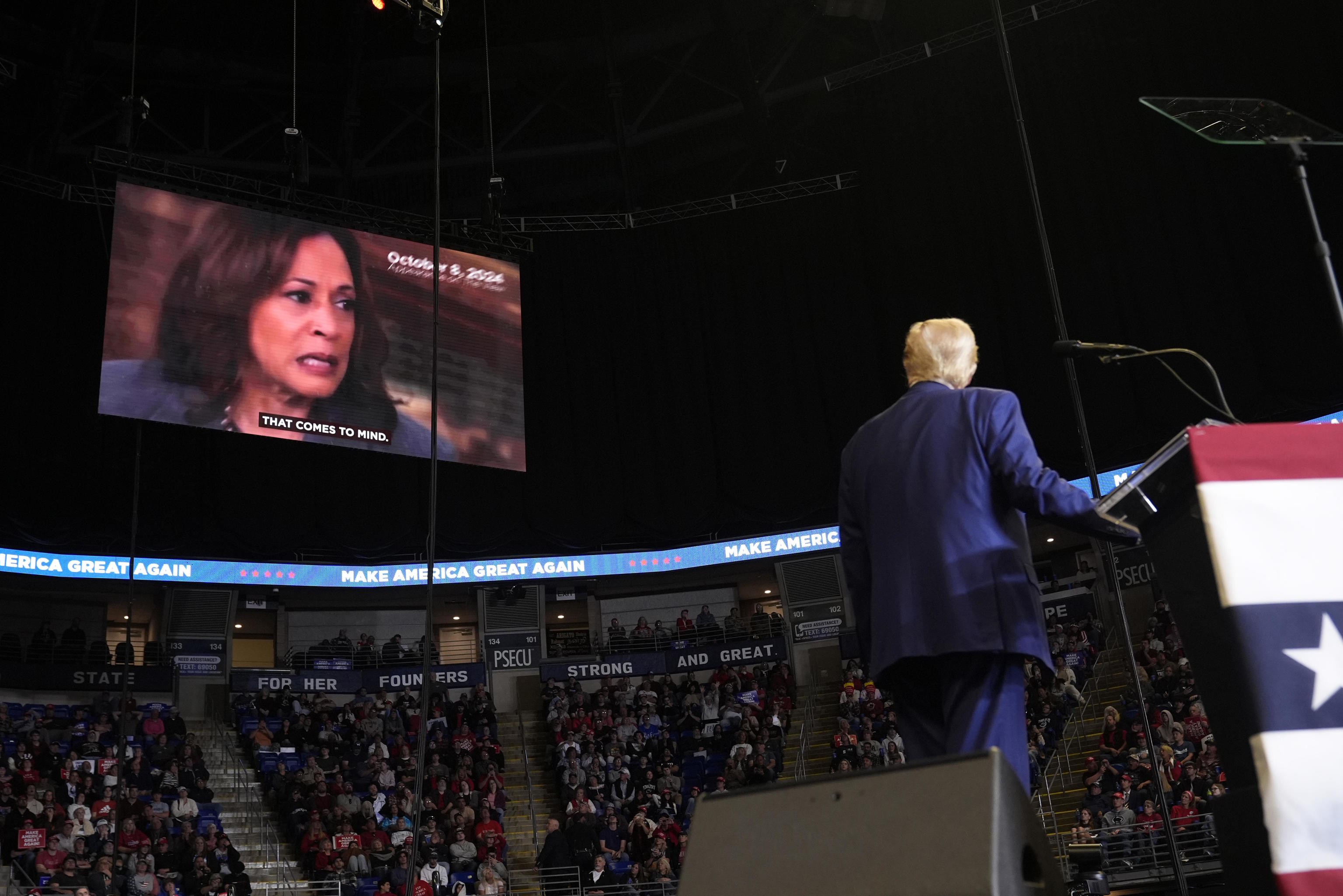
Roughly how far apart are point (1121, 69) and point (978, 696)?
1661 cm

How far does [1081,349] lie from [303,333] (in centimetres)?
1083

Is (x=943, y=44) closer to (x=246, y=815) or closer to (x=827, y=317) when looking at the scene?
(x=827, y=317)

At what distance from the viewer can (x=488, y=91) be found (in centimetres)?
1456

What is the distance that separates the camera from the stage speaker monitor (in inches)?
58.5

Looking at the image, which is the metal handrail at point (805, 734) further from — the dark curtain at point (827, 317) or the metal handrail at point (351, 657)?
the metal handrail at point (351, 657)

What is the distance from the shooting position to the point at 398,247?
13.3 metres

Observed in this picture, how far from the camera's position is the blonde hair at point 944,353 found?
2.50 m

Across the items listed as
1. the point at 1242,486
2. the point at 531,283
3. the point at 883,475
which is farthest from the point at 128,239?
the point at 1242,486

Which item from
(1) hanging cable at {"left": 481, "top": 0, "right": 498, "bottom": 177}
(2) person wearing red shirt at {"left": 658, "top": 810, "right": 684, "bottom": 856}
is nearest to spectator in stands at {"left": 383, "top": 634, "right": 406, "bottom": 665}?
(2) person wearing red shirt at {"left": 658, "top": 810, "right": 684, "bottom": 856}

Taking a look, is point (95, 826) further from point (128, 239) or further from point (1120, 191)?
point (1120, 191)

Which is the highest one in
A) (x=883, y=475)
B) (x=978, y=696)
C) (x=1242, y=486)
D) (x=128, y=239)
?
(x=128, y=239)

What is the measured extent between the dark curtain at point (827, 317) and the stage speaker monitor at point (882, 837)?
14.8 meters

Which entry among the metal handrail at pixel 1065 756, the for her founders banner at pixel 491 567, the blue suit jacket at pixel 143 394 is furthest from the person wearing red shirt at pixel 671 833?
the for her founders banner at pixel 491 567

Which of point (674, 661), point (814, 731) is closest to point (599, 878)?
point (814, 731)
